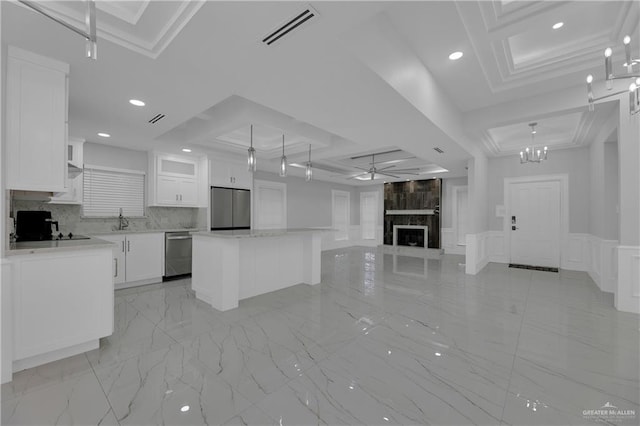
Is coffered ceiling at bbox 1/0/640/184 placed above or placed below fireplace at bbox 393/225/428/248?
above

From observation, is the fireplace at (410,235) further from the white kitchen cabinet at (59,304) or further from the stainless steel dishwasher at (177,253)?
the white kitchen cabinet at (59,304)

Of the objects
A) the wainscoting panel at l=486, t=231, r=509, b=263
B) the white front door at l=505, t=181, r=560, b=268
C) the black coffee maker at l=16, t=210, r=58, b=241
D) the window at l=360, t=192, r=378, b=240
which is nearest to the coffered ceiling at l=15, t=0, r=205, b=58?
the black coffee maker at l=16, t=210, r=58, b=241

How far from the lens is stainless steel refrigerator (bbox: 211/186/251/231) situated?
558 centimetres

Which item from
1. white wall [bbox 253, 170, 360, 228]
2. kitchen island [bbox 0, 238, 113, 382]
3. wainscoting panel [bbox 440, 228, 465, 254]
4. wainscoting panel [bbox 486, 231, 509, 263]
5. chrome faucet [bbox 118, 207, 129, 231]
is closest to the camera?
kitchen island [bbox 0, 238, 113, 382]

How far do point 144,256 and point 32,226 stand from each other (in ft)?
5.01

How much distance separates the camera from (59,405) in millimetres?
1646

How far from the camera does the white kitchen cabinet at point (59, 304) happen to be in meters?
2.00

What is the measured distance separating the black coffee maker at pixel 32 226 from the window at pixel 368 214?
8.86m

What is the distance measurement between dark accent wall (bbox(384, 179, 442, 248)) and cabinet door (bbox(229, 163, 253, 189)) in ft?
17.3

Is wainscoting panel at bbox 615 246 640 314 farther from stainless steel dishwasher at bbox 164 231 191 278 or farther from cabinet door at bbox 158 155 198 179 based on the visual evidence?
cabinet door at bbox 158 155 198 179

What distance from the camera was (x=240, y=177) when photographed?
599 cm

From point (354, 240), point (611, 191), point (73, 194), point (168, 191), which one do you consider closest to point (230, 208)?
point (168, 191)

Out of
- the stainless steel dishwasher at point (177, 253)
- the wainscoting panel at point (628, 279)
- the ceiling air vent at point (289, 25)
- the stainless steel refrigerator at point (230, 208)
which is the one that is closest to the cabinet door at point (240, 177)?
the stainless steel refrigerator at point (230, 208)

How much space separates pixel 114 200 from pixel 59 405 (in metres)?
3.98
